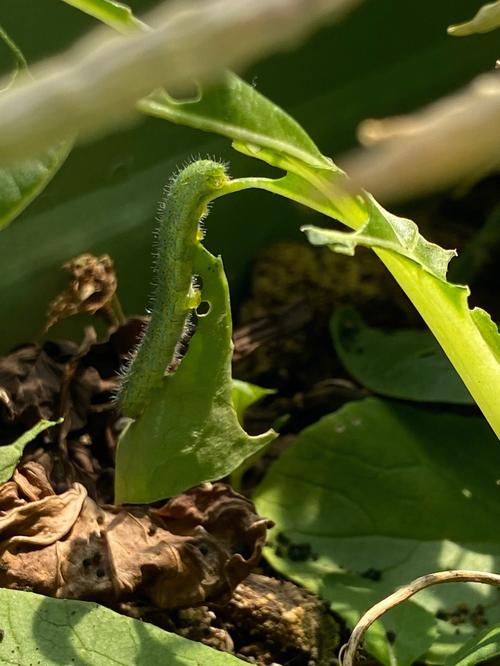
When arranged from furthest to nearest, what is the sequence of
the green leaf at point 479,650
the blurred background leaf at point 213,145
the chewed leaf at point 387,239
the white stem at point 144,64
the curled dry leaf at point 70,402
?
the blurred background leaf at point 213,145
the curled dry leaf at point 70,402
the green leaf at point 479,650
the chewed leaf at point 387,239
the white stem at point 144,64

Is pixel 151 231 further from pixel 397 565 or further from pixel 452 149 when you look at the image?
pixel 452 149

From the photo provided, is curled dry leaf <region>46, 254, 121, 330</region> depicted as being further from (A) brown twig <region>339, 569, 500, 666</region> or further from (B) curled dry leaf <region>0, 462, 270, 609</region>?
(A) brown twig <region>339, 569, 500, 666</region>

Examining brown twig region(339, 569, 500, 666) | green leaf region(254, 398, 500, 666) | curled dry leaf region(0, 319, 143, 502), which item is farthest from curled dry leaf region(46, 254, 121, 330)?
brown twig region(339, 569, 500, 666)

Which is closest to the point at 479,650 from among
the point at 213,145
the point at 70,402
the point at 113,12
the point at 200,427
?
the point at 200,427

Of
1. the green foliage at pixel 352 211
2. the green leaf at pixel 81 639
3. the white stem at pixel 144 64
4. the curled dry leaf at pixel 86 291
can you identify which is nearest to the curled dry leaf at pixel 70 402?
the curled dry leaf at pixel 86 291

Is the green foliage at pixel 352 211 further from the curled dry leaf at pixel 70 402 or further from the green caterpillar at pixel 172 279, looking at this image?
the curled dry leaf at pixel 70 402

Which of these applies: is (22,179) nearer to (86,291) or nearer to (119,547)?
(86,291)
